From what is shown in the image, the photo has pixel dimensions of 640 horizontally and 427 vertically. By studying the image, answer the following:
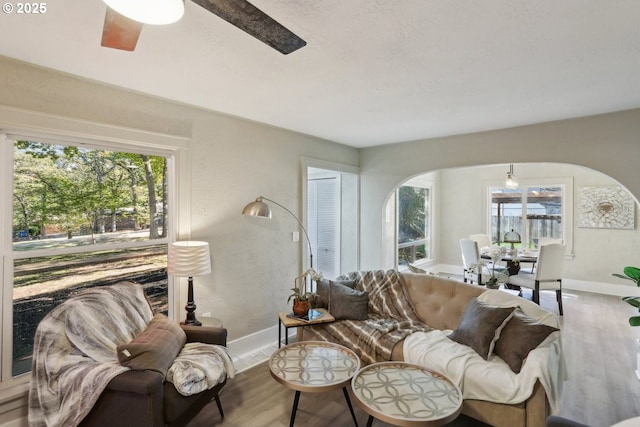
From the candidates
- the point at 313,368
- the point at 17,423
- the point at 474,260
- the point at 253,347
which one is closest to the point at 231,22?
the point at 313,368

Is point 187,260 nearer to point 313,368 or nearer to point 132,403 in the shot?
point 132,403

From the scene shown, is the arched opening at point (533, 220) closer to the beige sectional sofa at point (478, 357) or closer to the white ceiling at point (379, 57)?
the beige sectional sofa at point (478, 357)

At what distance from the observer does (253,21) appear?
121 cm

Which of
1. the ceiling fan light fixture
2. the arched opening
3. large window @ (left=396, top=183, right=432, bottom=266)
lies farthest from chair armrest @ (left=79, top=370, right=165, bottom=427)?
large window @ (left=396, top=183, right=432, bottom=266)

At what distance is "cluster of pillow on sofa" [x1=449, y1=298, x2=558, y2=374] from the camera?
2.17 meters

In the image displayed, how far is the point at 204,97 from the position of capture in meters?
2.70

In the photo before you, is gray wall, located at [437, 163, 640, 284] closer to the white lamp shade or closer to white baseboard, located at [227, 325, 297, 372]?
white baseboard, located at [227, 325, 297, 372]

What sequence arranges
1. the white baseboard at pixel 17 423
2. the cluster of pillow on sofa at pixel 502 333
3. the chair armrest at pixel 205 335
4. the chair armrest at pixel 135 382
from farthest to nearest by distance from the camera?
the chair armrest at pixel 205 335 → the cluster of pillow on sofa at pixel 502 333 → the white baseboard at pixel 17 423 → the chair armrest at pixel 135 382

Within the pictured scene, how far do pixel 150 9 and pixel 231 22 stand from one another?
323 mm

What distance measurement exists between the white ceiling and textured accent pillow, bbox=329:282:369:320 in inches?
71.1

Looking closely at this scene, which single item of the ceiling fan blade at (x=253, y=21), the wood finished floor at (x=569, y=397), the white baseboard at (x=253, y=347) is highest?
the ceiling fan blade at (x=253, y=21)

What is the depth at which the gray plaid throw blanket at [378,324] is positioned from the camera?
2672mm

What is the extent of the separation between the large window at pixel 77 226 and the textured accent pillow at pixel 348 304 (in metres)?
1.60

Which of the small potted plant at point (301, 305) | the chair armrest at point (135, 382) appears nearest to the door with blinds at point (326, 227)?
the small potted plant at point (301, 305)
